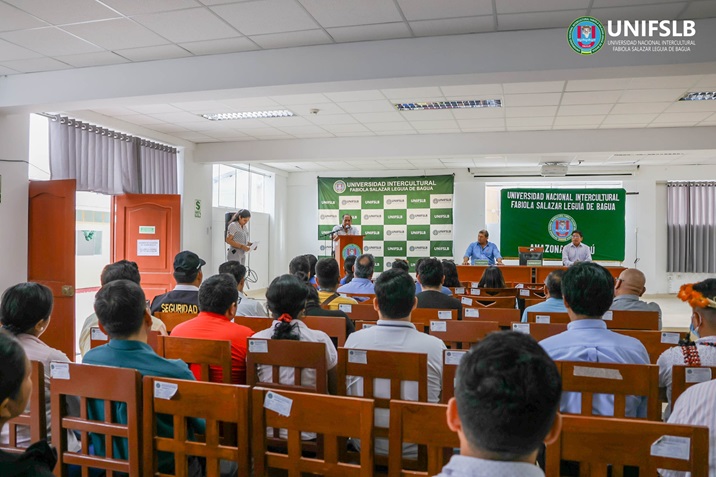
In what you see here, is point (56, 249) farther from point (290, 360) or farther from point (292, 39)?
point (290, 360)

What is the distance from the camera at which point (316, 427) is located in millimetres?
1361

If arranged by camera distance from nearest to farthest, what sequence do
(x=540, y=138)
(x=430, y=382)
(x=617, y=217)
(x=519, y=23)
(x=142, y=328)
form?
(x=142, y=328) < (x=430, y=382) < (x=519, y=23) < (x=540, y=138) < (x=617, y=217)

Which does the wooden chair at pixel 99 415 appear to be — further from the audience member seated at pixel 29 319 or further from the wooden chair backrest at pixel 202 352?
the wooden chair backrest at pixel 202 352

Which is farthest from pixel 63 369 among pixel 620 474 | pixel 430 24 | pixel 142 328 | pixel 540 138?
pixel 540 138

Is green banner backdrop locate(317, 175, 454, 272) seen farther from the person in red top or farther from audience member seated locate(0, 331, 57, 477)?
audience member seated locate(0, 331, 57, 477)

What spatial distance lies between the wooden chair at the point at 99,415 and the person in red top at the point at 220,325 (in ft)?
2.30

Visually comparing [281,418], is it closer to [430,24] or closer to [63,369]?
[63,369]

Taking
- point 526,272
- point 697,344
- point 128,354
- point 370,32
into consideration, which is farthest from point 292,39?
point 526,272

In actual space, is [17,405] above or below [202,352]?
above

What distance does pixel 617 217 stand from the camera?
10445 mm

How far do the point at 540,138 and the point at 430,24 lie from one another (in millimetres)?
4278

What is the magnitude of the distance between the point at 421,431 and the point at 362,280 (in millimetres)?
3382

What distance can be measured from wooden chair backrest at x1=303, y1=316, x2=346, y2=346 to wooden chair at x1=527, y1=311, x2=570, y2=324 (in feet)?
3.97

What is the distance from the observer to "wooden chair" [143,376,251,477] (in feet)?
4.79
